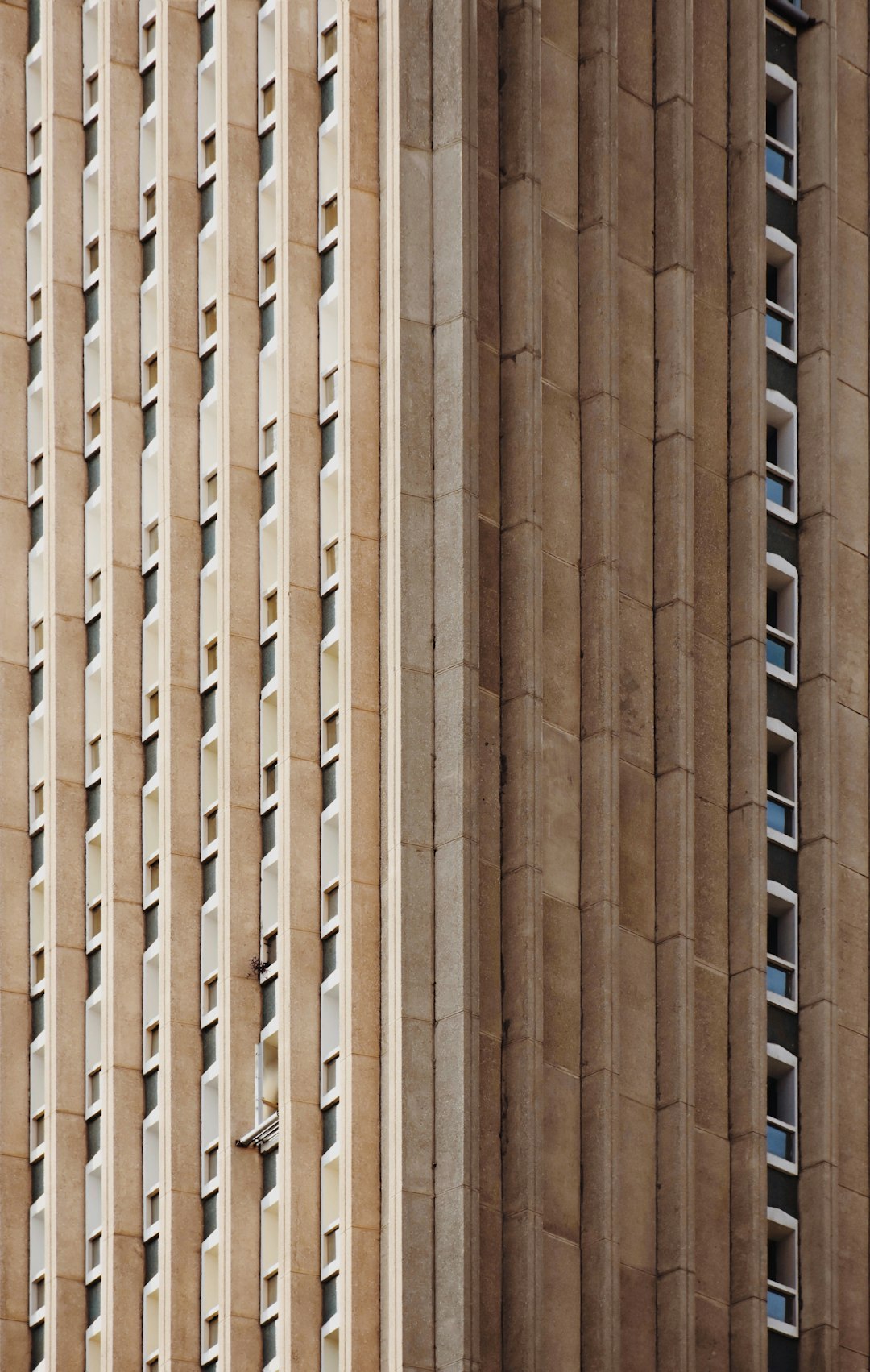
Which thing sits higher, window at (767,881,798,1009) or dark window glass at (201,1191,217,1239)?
window at (767,881,798,1009)

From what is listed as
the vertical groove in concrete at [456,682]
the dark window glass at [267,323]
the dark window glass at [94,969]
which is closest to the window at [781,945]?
the vertical groove in concrete at [456,682]

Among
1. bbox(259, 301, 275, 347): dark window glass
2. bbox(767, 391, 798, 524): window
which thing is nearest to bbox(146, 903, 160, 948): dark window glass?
bbox(259, 301, 275, 347): dark window glass

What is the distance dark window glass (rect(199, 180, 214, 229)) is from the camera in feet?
224

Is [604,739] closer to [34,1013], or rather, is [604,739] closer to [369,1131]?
[369,1131]

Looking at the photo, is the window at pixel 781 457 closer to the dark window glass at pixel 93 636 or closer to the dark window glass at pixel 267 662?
the dark window glass at pixel 267 662

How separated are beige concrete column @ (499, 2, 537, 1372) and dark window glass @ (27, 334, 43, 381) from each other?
1278cm

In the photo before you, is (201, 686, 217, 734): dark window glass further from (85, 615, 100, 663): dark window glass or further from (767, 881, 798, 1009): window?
(767, 881, 798, 1009): window

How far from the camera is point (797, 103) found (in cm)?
6969

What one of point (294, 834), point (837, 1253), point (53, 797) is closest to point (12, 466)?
point (53, 797)

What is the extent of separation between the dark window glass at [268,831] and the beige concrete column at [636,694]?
6.31m

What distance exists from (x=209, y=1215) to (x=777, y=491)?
16.8m

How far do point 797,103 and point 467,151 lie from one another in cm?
1004

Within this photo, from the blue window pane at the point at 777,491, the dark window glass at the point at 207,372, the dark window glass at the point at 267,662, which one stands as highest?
the dark window glass at the point at 207,372

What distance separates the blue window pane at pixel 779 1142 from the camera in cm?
6397
